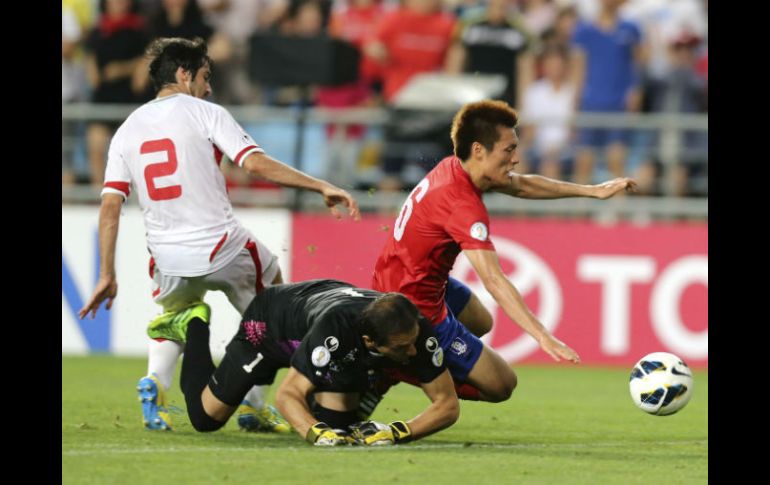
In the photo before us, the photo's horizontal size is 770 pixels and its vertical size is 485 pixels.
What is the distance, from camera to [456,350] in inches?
343

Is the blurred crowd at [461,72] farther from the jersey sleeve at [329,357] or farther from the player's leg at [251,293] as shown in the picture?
the jersey sleeve at [329,357]

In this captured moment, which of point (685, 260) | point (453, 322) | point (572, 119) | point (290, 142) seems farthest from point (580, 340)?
point (453, 322)

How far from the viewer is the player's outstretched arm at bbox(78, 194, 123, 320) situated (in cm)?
852

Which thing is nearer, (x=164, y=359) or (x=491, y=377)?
(x=491, y=377)

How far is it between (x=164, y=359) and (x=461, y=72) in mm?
7361

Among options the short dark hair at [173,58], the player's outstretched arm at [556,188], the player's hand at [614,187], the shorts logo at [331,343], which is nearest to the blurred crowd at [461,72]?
the player's outstretched arm at [556,188]

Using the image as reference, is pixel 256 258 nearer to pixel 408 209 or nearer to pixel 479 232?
pixel 408 209

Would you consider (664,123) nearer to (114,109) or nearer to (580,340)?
(580,340)

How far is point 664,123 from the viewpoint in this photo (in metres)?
15.2

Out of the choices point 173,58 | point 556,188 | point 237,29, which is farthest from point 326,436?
point 237,29

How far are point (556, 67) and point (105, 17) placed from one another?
5056mm

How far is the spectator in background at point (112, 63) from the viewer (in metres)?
15.9

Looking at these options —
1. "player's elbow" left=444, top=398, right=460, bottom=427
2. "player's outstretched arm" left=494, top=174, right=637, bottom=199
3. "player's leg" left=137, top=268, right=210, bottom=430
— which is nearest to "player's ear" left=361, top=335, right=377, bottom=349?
"player's elbow" left=444, top=398, right=460, bottom=427

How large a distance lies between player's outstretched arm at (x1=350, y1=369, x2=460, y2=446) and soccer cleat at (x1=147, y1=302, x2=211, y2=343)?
1.35m
